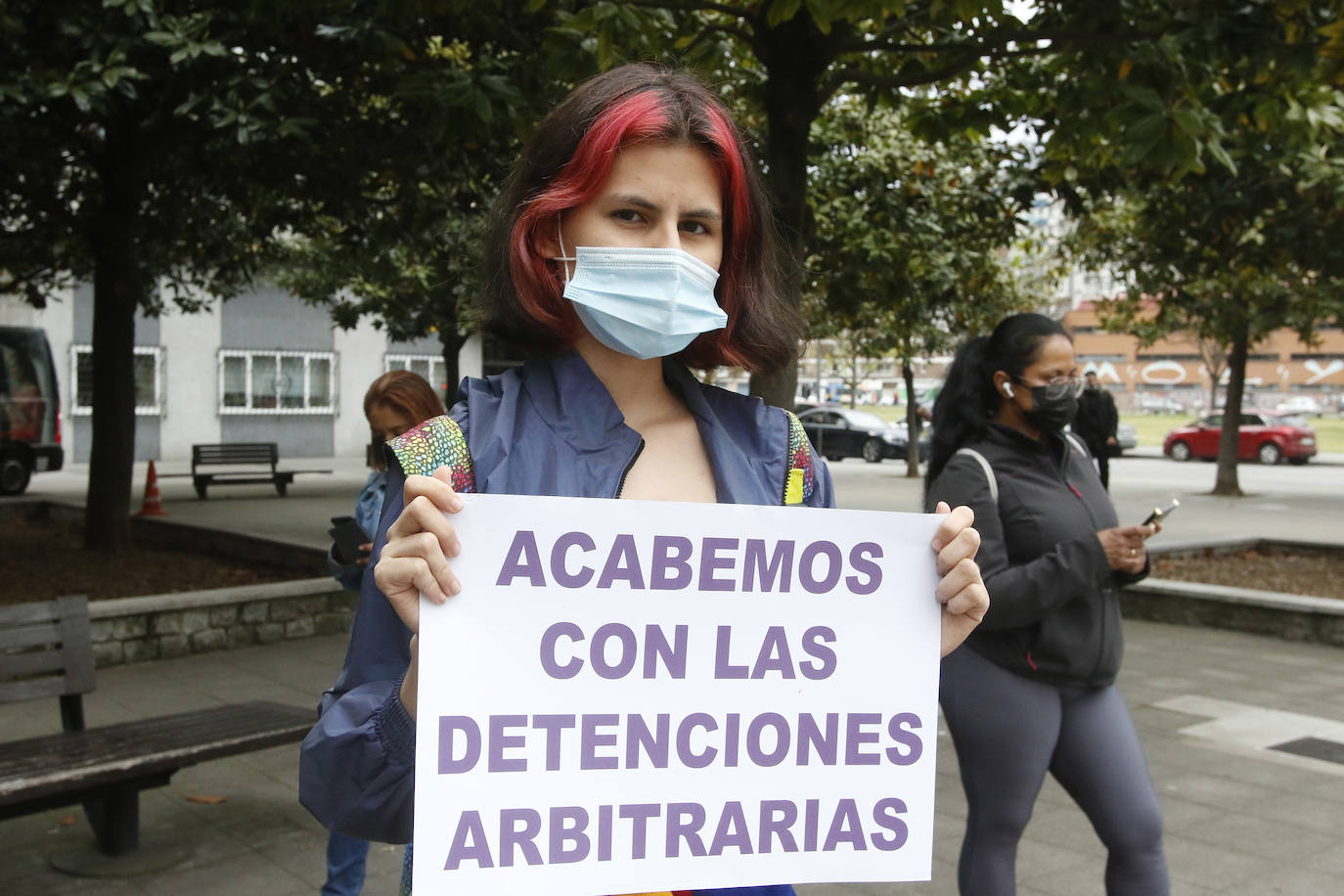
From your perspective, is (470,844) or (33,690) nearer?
(470,844)

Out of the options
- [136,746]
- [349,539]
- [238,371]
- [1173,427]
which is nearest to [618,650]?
[349,539]

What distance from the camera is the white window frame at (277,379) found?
30.8 meters

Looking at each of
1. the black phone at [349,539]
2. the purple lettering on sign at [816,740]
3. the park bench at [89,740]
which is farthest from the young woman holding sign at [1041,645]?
the park bench at [89,740]

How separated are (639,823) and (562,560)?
346 millimetres

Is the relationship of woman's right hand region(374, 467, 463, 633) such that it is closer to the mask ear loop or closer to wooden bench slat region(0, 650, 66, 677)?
the mask ear loop

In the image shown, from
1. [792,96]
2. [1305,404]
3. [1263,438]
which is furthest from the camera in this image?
[1305,404]

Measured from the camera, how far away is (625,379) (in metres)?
1.79

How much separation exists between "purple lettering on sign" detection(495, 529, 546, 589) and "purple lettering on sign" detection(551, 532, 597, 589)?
2cm

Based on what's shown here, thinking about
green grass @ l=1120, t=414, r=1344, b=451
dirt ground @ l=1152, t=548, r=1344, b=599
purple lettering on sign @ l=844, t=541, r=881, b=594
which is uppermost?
purple lettering on sign @ l=844, t=541, r=881, b=594

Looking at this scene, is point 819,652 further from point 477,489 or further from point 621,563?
point 477,489

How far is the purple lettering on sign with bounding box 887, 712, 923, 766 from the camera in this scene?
168 centimetres

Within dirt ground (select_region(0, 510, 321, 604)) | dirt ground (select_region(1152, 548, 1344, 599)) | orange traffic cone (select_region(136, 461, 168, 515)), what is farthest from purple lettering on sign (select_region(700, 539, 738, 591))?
orange traffic cone (select_region(136, 461, 168, 515))

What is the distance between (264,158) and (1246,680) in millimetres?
7821

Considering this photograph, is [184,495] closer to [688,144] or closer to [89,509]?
[89,509]
